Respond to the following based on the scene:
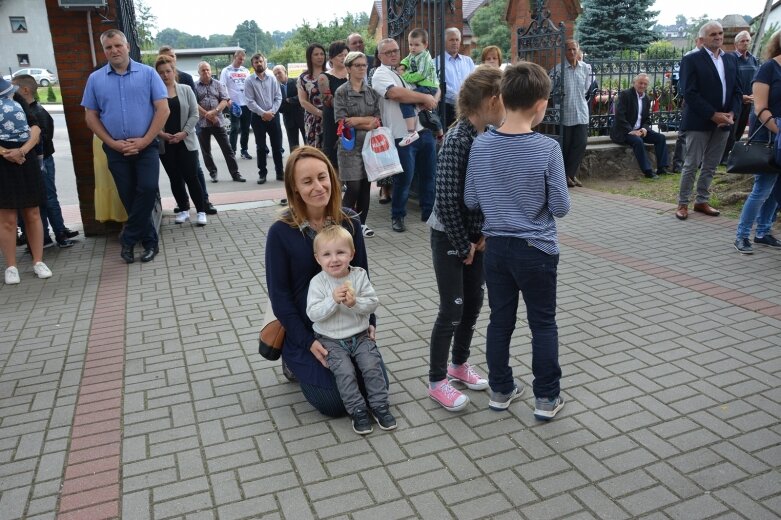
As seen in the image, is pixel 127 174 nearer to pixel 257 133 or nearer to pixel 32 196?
pixel 32 196

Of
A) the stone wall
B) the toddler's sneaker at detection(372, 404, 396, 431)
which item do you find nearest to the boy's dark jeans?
the toddler's sneaker at detection(372, 404, 396, 431)

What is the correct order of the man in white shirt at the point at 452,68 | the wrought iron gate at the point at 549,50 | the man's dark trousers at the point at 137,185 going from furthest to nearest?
the wrought iron gate at the point at 549,50, the man in white shirt at the point at 452,68, the man's dark trousers at the point at 137,185

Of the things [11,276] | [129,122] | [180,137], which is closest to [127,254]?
[11,276]

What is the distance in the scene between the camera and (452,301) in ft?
11.4

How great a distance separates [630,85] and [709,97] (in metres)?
4.37

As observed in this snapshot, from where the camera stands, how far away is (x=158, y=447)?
10.8 ft

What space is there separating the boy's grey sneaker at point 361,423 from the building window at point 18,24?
250 feet

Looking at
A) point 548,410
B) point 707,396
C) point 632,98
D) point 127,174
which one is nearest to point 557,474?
point 548,410

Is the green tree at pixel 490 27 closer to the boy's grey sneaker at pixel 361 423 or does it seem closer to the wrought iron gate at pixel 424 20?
the wrought iron gate at pixel 424 20

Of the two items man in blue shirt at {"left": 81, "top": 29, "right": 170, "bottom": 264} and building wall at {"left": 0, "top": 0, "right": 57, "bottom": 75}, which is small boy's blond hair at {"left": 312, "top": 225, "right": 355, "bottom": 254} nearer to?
man in blue shirt at {"left": 81, "top": 29, "right": 170, "bottom": 264}

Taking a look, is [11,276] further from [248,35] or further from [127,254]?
[248,35]

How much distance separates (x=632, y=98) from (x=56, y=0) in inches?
326

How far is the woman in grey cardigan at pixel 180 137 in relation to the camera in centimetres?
770

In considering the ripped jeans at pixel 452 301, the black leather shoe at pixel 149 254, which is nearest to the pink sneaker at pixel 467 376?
the ripped jeans at pixel 452 301
